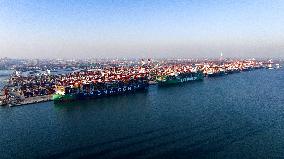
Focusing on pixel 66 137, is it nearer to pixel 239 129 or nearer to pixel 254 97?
pixel 239 129

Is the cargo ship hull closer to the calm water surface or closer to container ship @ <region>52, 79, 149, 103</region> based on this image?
container ship @ <region>52, 79, 149, 103</region>

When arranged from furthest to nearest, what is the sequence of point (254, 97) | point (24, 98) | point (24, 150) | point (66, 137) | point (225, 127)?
1. point (24, 98)
2. point (254, 97)
3. point (225, 127)
4. point (66, 137)
5. point (24, 150)

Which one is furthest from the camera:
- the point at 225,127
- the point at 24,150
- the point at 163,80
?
the point at 163,80

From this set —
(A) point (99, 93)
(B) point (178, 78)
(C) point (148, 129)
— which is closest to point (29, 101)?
(A) point (99, 93)

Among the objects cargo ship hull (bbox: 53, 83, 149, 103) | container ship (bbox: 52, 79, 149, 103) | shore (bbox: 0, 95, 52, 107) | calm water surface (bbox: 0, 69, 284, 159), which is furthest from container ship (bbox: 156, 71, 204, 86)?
shore (bbox: 0, 95, 52, 107)

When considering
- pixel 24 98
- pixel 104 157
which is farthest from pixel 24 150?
pixel 24 98

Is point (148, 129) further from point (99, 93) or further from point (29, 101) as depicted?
point (29, 101)
